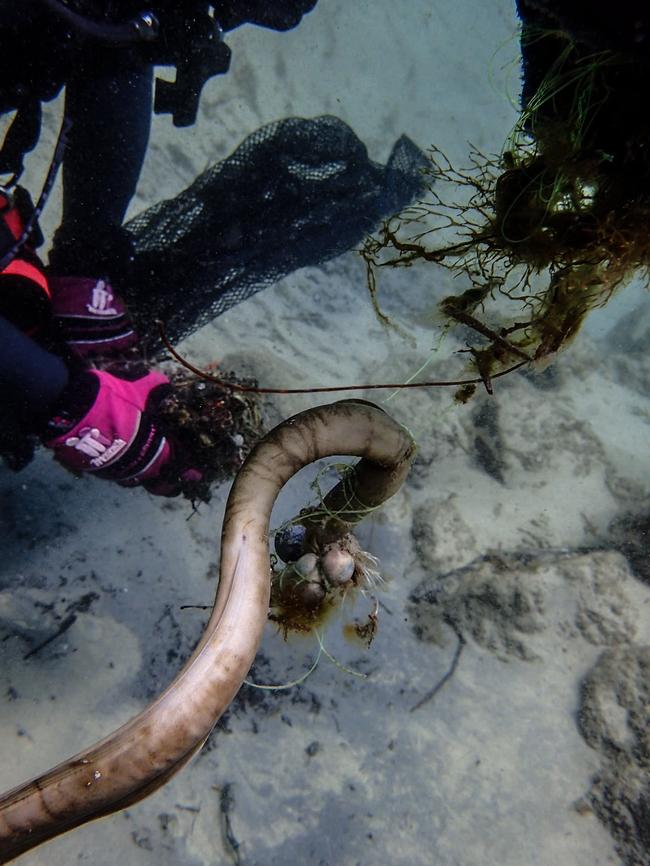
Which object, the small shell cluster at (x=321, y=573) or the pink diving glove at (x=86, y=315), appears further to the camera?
the pink diving glove at (x=86, y=315)

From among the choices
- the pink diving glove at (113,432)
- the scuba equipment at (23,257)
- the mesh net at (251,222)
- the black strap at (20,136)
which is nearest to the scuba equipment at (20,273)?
the scuba equipment at (23,257)

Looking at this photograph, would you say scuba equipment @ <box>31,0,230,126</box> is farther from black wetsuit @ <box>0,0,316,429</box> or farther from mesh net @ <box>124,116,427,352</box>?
mesh net @ <box>124,116,427,352</box>

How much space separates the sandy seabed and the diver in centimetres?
86

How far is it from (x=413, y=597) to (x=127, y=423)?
8.84 feet

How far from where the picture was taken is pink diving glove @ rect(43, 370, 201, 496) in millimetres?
2928

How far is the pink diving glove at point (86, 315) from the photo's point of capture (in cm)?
330

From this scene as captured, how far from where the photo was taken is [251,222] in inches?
176

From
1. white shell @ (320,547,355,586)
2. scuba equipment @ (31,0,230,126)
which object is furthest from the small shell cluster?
scuba equipment @ (31,0,230,126)

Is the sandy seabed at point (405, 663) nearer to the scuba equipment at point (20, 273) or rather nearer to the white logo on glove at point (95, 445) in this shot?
the white logo on glove at point (95, 445)

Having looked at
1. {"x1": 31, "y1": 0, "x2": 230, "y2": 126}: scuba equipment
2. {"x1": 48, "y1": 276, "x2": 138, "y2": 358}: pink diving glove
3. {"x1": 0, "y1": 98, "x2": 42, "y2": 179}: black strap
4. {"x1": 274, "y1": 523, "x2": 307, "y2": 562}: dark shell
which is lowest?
{"x1": 274, "y1": 523, "x2": 307, "y2": 562}: dark shell

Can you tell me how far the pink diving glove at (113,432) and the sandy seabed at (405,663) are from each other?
0.91 m

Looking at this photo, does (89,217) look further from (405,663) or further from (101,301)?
(405,663)

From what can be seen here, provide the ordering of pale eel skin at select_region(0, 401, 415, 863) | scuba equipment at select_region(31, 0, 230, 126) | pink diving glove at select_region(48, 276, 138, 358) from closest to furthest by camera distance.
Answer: pale eel skin at select_region(0, 401, 415, 863) < scuba equipment at select_region(31, 0, 230, 126) < pink diving glove at select_region(48, 276, 138, 358)

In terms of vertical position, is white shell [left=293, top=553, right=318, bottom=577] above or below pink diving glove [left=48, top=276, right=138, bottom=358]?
below
